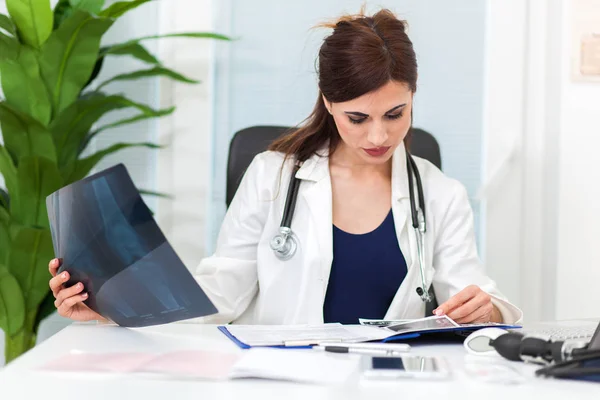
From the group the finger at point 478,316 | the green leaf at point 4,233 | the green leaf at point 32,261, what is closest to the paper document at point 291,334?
the finger at point 478,316

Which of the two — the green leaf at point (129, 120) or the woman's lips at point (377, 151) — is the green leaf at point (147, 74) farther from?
the woman's lips at point (377, 151)

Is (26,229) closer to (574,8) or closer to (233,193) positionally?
(233,193)

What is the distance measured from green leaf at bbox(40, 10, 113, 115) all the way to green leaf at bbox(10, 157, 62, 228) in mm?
169

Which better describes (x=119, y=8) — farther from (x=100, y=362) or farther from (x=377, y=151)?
(x=100, y=362)

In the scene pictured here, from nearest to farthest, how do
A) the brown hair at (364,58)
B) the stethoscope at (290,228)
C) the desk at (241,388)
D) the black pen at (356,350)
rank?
the desk at (241,388), the black pen at (356,350), the brown hair at (364,58), the stethoscope at (290,228)

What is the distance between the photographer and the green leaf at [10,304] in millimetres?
1909

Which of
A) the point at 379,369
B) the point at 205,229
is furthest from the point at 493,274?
the point at 379,369

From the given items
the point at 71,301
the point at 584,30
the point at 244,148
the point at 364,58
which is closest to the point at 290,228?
the point at 244,148

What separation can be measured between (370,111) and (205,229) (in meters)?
0.95

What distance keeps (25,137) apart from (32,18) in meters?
0.30

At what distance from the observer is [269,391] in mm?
930

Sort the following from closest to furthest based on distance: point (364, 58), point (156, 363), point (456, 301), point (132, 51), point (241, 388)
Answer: point (241, 388) → point (156, 363) → point (456, 301) → point (364, 58) → point (132, 51)

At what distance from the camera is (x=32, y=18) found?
6.27 ft

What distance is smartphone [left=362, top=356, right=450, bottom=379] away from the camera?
99 centimetres
